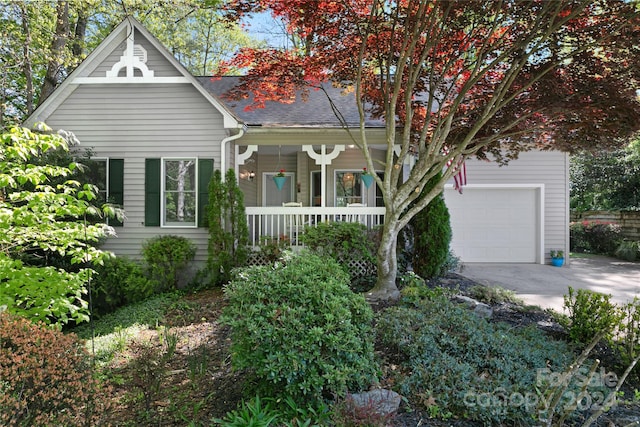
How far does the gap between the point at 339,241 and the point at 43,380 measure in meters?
5.66

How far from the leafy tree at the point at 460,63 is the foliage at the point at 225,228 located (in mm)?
1849

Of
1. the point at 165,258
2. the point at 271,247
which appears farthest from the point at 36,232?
Answer: the point at 271,247

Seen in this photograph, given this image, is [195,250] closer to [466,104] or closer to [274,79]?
[274,79]

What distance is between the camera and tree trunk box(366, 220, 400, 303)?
620cm

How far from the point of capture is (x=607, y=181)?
16.3 m

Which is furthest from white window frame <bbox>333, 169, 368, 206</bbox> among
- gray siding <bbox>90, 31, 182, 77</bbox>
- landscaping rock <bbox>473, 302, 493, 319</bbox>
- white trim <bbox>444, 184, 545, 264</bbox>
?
landscaping rock <bbox>473, 302, 493, 319</bbox>

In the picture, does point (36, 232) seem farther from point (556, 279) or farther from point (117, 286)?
point (556, 279)

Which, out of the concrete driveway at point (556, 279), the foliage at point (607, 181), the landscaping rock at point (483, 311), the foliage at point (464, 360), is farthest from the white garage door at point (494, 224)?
the foliage at point (464, 360)

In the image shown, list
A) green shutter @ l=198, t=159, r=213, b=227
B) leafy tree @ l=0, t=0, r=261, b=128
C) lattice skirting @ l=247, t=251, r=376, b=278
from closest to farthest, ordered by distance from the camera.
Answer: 1. lattice skirting @ l=247, t=251, r=376, b=278
2. green shutter @ l=198, t=159, r=213, b=227
3. leafy tree @ l=0, t=0, r=261, b=128

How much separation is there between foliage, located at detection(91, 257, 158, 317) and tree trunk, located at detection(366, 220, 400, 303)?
4.19 meters

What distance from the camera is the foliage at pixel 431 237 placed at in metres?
7.83

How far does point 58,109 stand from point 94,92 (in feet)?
2.64

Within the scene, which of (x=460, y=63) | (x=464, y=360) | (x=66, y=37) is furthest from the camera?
(x=66, y=37)

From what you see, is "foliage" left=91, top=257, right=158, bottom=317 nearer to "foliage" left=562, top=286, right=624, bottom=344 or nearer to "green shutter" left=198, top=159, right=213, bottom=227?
"green shutter" left=198, top=159, right=213, bottom=227
